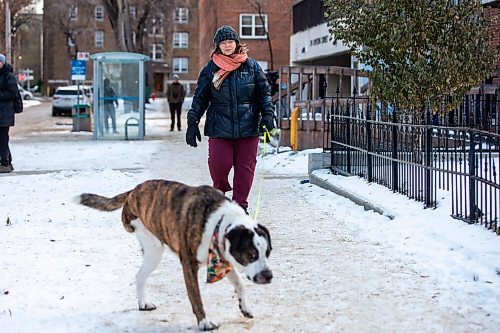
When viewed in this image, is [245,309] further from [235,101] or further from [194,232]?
[235,101]

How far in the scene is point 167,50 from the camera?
101312mm

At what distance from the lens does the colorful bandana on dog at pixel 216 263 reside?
5133 mm

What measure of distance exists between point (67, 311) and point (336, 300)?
1911 millimetres

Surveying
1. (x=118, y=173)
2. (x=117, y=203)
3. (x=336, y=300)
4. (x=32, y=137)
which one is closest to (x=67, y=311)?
(x=117, y=203)

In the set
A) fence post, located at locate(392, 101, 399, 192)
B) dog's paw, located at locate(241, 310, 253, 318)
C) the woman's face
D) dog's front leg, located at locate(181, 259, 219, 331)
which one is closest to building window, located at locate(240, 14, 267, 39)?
fence post, located at locate(392, 101, 399, 192)

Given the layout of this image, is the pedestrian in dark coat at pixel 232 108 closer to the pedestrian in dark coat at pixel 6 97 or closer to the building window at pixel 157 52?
the pedestrian in dark coat at pixel 6 97

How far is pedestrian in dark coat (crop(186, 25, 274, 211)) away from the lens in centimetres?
830

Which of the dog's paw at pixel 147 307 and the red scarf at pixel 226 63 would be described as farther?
the red scarf at pixel 226 63

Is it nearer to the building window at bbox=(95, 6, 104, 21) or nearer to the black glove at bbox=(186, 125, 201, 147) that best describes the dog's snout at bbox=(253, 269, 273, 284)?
the black glove at bbox=(186, 125, 201, 147)

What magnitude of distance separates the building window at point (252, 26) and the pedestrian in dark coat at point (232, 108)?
43744 millimetres

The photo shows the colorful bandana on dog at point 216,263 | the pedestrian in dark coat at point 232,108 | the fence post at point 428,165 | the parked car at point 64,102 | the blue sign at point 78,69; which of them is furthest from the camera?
the parked car at point 64,102

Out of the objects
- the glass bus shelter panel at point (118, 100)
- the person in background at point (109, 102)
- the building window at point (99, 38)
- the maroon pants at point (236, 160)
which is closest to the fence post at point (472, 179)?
the maroon pants at point (236, 160)

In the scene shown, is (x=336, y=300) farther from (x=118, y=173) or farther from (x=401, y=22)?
(x=118, y=173)

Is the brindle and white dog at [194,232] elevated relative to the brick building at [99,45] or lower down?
lower down
